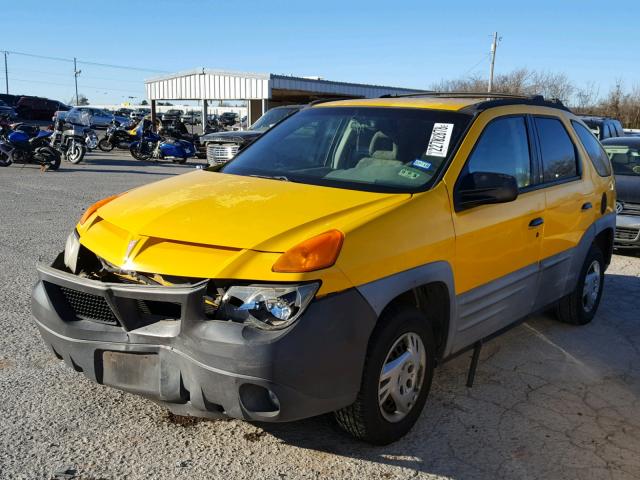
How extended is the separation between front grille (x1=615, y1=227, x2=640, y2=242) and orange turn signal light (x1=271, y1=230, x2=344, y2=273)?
21.2ft

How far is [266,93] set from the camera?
29156mm

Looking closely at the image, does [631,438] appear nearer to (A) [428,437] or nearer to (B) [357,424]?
(A) [428,437]

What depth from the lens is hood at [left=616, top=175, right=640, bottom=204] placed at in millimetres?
8211

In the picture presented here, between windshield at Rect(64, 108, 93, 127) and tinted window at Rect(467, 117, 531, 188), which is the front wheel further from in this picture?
tinted window at Rect(467, 117, 531, 188)

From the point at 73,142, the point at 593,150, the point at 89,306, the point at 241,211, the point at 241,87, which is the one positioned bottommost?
the point at 89,306

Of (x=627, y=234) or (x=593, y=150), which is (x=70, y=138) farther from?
(x=593, y=150)

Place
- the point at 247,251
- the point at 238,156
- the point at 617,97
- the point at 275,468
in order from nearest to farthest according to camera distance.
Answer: the point at 247,251 → the point at 275,468 → the point at 238,156 → the point at 617,97

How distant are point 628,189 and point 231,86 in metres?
24.4

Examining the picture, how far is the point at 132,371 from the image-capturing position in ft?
9.56

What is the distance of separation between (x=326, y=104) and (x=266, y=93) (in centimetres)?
2518

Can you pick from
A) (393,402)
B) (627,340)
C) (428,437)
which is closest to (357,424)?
(393,402)

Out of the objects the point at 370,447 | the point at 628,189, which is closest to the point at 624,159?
the point at 628,189

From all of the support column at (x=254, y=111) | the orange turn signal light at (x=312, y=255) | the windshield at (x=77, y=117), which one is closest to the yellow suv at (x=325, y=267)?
the orange turn signal light at (x=312, y=255)

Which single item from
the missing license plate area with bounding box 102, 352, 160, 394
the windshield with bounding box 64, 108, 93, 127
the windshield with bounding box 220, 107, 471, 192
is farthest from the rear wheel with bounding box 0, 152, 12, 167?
the missing license plate area with bounding box 102, 352, 160, 394
